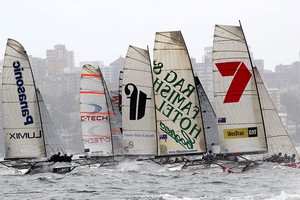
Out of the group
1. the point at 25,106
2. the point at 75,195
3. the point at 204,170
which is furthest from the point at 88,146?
the point at 75,195

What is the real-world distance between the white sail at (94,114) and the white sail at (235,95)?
1445 cm

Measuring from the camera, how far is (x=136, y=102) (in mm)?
49344

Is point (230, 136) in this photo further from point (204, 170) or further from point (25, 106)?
point (25, 106)

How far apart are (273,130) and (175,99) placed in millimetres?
4698

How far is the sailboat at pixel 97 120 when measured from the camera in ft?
193

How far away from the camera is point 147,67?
1969 inches

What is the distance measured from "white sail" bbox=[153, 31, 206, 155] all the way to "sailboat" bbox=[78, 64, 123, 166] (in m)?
10.8

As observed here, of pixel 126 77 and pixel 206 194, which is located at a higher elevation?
pixel 126 77

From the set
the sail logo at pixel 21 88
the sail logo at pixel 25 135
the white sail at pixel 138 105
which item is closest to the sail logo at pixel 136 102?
the white sail at pixel 138 105

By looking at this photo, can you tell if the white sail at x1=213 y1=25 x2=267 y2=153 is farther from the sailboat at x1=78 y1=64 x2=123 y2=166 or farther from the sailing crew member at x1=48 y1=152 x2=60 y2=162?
the sailboat at x1=78 y1=64 x2=123 y2=166

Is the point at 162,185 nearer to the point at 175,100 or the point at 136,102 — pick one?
the point at 175,100

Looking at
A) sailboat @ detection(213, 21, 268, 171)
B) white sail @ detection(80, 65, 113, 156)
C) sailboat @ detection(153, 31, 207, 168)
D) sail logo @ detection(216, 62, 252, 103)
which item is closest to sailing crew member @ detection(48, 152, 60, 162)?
sailboat @ detection(153, 31, 207, 168)

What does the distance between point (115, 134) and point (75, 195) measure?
79.5ft

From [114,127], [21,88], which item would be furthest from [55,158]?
[114,127]
